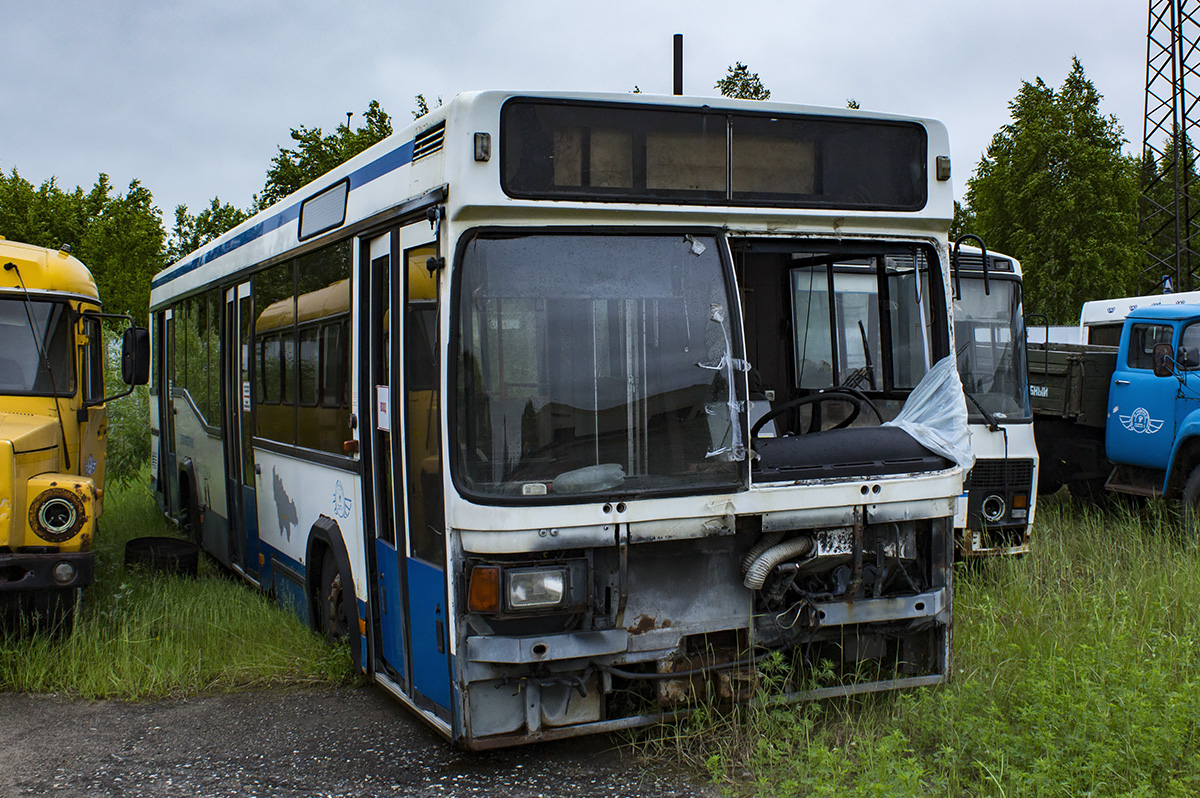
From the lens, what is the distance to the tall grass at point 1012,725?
4.27 metres

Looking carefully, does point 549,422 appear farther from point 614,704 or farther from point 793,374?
point 793,374

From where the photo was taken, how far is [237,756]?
17.6 ft

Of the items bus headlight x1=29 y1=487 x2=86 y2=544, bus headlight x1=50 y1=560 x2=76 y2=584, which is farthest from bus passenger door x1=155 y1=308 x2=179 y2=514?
bus headlight x1=50 y1=560 x2=76 y2=584

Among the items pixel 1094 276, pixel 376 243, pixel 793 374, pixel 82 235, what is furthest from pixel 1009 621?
pixel 82 235

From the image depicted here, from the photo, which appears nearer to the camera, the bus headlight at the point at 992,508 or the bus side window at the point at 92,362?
the bus side window at the point at 92,362

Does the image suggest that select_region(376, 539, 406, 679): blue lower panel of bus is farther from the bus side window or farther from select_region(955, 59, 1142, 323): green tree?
select_region(955, 59, 1142, 323): green tree

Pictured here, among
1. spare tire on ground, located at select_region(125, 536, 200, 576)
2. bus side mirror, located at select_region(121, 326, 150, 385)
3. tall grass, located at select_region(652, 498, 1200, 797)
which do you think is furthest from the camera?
spare tire on ground, located at select_region(125, 536, 200, 576)

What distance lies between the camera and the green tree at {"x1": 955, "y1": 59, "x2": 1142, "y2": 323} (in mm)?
22828

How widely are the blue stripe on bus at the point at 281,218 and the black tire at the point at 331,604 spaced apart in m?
2.09

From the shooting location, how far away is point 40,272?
721 centimetres

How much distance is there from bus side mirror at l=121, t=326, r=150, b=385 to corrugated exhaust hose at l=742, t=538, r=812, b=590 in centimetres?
464

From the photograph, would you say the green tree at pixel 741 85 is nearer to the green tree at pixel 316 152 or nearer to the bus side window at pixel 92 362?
the green tree at pixel 316 152

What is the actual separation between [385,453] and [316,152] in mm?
18958

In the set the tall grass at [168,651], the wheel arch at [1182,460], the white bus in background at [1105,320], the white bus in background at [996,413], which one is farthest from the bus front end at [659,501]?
the white bus in background at [1105,320]
